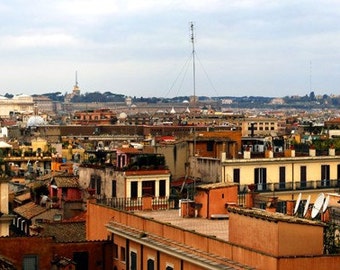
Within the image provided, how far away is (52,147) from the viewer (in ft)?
285

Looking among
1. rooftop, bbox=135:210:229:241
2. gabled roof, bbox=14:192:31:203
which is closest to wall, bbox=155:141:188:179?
gabled roof, bbox=14:192:31:203

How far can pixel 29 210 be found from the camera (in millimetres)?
43875

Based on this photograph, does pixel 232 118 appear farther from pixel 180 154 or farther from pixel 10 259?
pixel 10 259

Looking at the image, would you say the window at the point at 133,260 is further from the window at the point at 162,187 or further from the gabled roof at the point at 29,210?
the gabled roof at the point at 29,210

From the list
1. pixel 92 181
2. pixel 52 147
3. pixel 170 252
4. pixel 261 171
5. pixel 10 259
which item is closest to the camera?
pixel 170 252

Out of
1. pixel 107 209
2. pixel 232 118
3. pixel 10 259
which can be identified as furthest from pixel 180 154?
pixel 232 118

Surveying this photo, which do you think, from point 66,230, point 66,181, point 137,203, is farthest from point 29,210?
point 137,203

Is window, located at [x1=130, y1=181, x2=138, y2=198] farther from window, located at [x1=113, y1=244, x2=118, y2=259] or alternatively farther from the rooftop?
window, located at [x1=113, y1=244, x2=118, y2=259]

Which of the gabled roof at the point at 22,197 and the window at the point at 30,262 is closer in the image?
the window at the point at 30,262

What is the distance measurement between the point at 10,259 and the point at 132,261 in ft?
10.2

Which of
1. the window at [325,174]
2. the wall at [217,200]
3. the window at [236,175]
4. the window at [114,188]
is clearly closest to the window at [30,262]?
the wall at [217,200]

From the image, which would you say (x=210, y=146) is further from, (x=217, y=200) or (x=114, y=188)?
(x=217, y=200)

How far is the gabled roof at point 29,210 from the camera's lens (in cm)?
4259

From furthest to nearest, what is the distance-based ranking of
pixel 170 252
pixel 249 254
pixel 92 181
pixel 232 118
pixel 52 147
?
pixel 232 118 < pixel 52 147 < pixel 92 181 < pixel 170 252 < pixel 249 254
